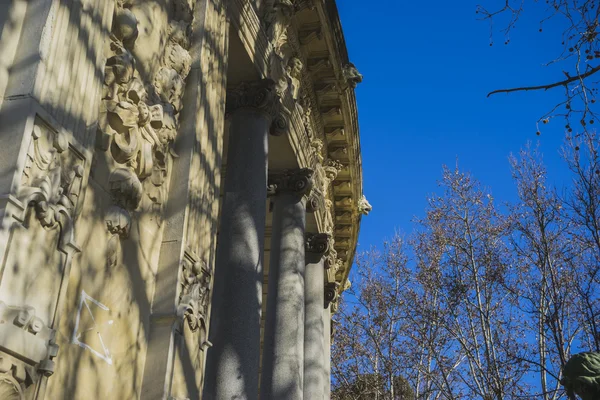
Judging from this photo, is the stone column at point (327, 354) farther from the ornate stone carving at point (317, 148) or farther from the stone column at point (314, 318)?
the ornate stone carving at point (317, 148)

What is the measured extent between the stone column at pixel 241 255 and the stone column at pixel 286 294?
10.6 feet

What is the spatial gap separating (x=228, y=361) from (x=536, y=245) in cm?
1261

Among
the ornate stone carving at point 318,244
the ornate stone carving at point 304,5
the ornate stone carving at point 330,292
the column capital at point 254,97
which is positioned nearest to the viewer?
the column capital at point 254,97

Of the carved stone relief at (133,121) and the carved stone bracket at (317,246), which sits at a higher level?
the carved stone bracket at (317,246)

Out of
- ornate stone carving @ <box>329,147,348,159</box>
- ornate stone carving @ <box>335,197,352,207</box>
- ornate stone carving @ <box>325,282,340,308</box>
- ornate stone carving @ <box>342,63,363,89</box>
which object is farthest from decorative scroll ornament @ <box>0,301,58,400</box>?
ornate stone carving @ <box>335,197,352,207</box>

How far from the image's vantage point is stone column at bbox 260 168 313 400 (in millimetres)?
15344

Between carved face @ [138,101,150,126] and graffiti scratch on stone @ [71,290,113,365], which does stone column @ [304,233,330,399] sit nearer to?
carved face @ [138,101,150,126]

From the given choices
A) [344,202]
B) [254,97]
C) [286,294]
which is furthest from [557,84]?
[344,202]

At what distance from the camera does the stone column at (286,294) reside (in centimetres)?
1534

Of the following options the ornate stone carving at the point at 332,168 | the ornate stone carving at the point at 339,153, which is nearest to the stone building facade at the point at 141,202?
the ornate stone carving at the point at 332,168

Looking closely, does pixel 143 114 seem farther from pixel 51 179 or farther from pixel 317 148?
pixel 317 148

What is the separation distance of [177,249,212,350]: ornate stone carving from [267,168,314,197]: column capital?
772 cm

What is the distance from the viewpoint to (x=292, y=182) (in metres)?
17.5

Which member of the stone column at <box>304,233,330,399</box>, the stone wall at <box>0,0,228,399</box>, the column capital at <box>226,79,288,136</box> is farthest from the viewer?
the stone column at <box>304,233,330,399</box>
